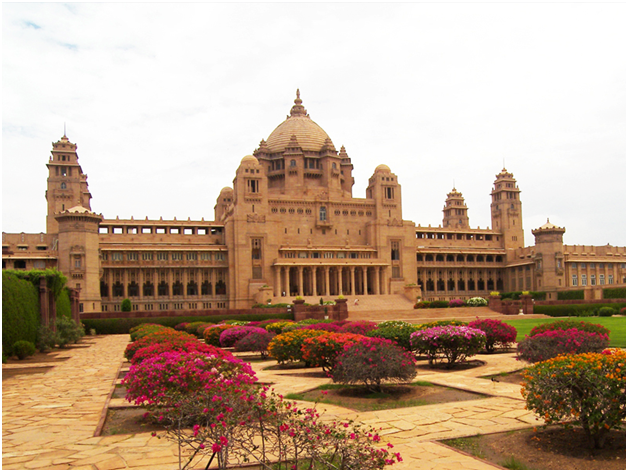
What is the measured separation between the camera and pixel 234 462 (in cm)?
767

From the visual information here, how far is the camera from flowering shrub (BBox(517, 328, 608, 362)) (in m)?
14.6

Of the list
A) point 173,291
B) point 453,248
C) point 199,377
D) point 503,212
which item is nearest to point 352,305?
point 173,291

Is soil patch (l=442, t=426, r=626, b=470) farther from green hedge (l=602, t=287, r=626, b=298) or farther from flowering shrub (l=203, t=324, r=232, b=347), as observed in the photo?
green hedge (l=602, t=287, r=626, b=298)

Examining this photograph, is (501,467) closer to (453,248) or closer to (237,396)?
(237,396)

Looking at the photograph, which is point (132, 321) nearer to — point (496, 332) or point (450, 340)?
Result: point (496, 332)

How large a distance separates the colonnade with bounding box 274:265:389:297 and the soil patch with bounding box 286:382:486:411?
187ft

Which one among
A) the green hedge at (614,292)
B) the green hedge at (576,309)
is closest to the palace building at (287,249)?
the green hedge at (614,292)

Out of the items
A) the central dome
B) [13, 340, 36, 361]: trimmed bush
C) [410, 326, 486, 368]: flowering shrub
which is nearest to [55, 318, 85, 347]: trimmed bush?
[13, 340, 36, 361]: trimmed bush

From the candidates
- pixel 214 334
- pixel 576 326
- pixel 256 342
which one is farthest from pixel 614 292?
pixel 256 342

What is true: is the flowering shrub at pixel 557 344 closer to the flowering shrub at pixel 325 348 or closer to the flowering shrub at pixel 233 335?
the flowering shrub at pixel 325 348

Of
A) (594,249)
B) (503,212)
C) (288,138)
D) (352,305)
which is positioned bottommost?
(352,305)

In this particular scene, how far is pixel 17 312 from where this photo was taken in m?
→ 24.5

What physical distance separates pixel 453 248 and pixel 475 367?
72.4 m

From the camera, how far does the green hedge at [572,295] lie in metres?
63.6
